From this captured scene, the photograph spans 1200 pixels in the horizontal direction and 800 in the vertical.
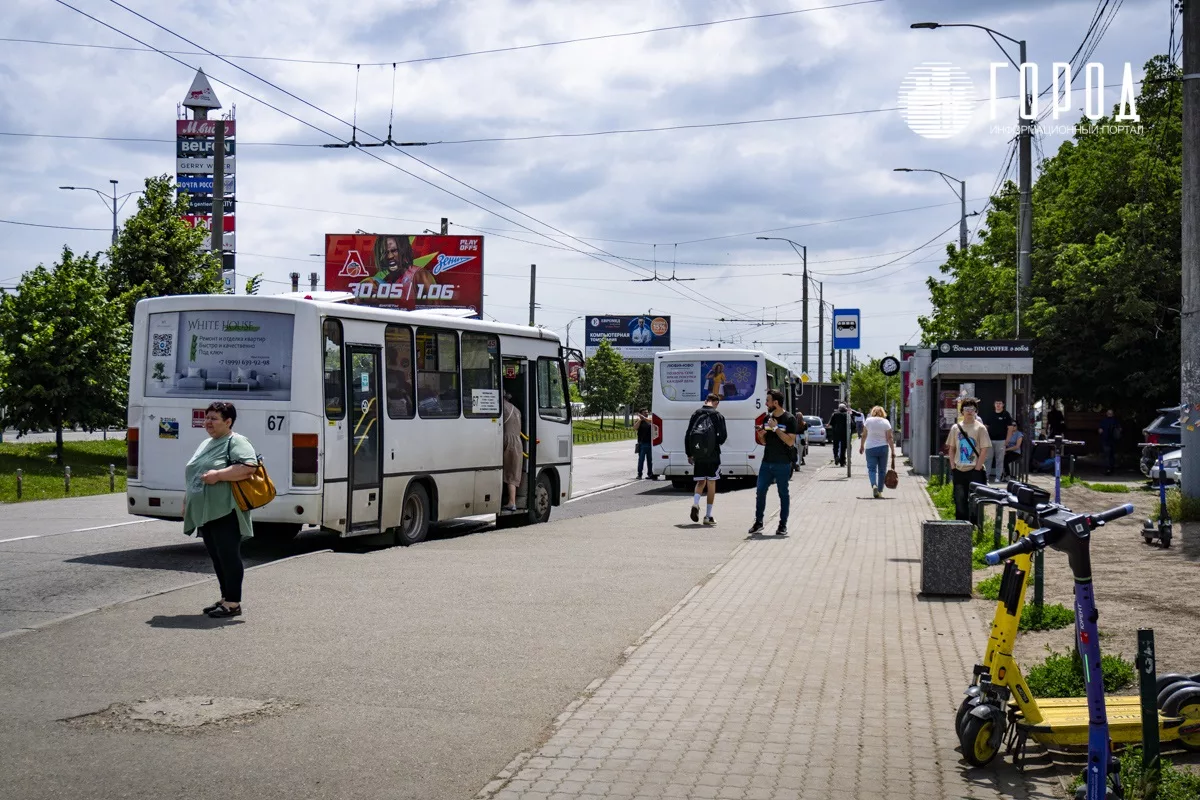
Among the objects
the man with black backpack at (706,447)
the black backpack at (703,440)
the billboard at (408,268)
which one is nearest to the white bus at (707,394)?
the man with black backpack at (706,447)

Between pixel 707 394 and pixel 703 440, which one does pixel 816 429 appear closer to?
pixel 707 394

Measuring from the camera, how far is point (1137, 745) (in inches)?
227

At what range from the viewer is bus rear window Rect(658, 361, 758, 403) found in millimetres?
29609

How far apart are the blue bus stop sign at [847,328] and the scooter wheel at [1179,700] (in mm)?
27829

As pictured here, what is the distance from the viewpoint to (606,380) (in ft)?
367

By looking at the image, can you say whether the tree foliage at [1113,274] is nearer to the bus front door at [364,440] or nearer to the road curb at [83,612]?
the bus front door at [364,440]

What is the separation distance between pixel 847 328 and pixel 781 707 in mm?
27475

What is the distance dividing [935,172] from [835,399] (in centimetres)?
3291

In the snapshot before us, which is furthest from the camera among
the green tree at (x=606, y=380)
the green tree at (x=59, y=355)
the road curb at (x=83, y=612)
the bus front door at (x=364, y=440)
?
the green tree at (x=606, y=380)

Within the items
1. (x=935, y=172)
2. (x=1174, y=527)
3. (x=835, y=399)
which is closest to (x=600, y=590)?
(x=1174, y=527)

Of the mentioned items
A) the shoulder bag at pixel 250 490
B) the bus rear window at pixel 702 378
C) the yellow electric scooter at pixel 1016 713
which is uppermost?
the bus rear window at pixel 702 378

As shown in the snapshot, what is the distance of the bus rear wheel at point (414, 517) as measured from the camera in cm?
1555

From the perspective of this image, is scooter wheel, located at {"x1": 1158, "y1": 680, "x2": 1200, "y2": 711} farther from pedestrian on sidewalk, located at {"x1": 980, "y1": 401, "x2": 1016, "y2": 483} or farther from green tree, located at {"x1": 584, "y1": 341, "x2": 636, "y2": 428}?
green tree, located at {"x1": 584, "y1": 341, "x2": 636, "y2": 428}

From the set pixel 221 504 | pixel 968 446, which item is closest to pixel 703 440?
pixel 968 446
